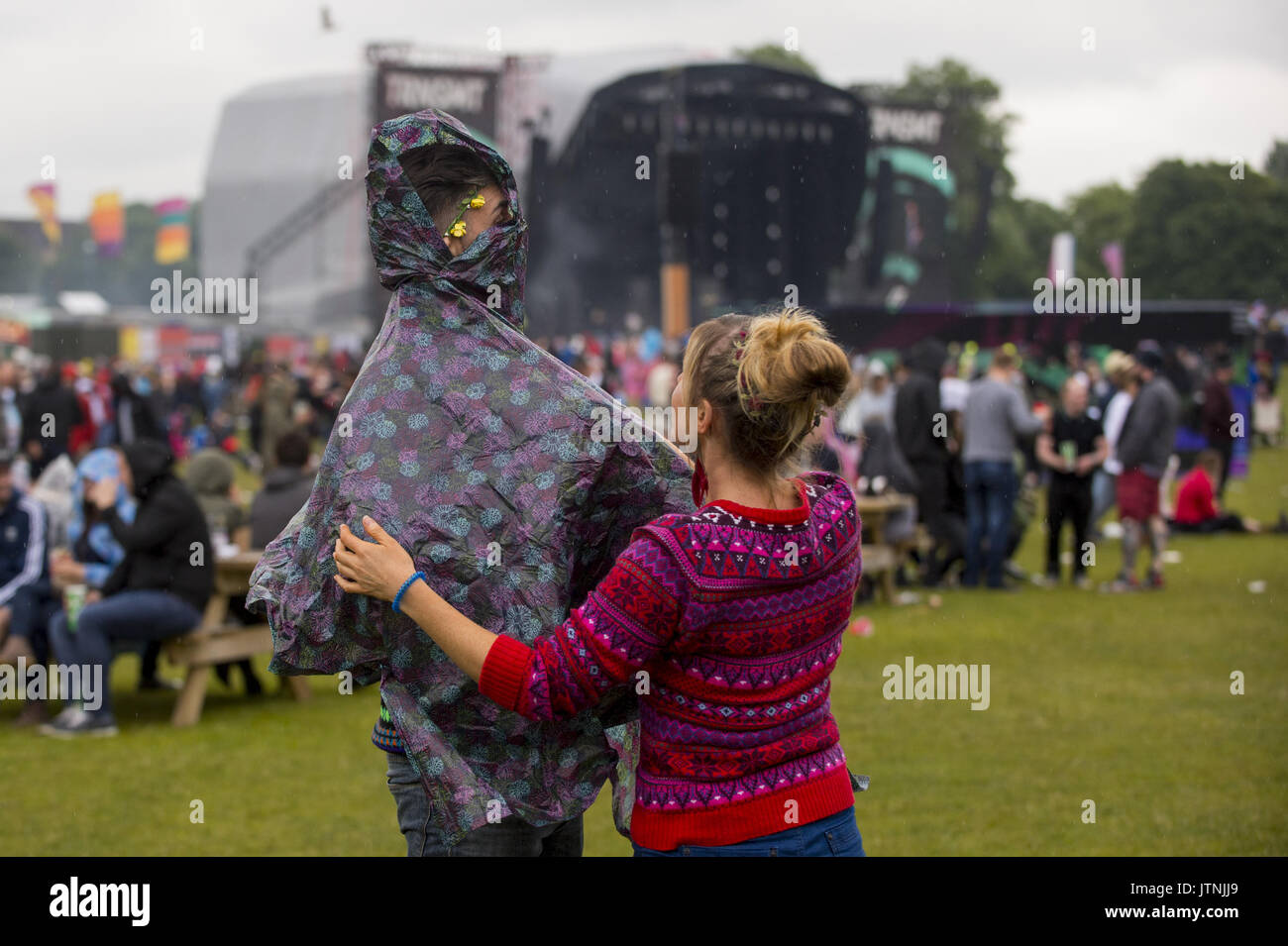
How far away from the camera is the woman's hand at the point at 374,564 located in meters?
2.39

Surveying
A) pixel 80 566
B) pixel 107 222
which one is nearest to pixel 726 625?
pixel 80 566

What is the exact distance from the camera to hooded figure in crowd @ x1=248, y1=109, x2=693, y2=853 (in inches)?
97.7

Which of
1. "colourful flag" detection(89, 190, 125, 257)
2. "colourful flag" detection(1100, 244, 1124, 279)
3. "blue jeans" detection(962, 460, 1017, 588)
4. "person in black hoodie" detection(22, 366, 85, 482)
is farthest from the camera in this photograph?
"colourful flag" detection(89, 190, 125, 257)

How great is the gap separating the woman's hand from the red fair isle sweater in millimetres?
212

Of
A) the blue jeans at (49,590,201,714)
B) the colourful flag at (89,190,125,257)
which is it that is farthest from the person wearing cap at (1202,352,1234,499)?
the colourful flag at (89,190,125,257)

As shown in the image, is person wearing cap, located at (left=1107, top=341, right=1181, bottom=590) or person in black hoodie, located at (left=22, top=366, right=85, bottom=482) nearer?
person wearing cap, located at (left=1107, top=341, right=1181, bottom=590)

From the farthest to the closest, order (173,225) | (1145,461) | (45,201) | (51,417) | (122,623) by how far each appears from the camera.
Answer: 1. (173,225)
2. (45,201)
3. (51,417)
4. (1145,461)
5. (122,623)

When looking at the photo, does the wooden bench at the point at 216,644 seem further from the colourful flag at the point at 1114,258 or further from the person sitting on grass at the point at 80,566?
the colourful flag at the point at 1114,258

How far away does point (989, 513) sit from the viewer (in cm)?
1155

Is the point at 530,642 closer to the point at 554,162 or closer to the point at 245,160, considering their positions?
the point at 554,162

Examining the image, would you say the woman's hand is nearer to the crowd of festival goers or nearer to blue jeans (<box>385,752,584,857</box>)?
blue jeans (<box>385,752,584,857</box>)

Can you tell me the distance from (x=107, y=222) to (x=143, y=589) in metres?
51.3

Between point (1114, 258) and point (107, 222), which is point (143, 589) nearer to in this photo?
point (1114, 258)

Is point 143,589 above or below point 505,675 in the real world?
below
